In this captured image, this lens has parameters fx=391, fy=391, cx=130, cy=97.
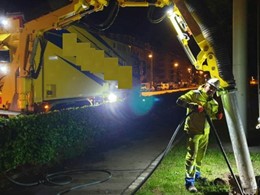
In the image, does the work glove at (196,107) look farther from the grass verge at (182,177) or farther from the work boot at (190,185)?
the grass verge at (182,177)

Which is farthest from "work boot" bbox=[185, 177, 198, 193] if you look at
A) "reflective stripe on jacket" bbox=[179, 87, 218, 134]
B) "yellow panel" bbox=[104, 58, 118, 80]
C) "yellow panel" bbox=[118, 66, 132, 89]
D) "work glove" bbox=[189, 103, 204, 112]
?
"yellow panel" bbox=[104, 58, 118, 80]

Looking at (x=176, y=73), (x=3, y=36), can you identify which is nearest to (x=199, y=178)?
(x=3, y=36)

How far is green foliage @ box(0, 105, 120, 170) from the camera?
644cm

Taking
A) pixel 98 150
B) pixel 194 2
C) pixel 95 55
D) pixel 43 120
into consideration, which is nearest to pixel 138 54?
pixel 95 55

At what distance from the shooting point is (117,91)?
16734mm

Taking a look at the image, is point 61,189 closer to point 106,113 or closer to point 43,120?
point 43,120

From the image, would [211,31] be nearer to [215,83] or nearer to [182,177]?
[215,83]

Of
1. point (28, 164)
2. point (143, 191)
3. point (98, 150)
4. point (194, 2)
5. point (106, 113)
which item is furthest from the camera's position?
point (106, 113)

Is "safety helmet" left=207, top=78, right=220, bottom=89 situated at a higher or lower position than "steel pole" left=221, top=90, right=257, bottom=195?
higher

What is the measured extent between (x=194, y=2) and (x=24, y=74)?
18.7 feet

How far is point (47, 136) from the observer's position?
24.4ft

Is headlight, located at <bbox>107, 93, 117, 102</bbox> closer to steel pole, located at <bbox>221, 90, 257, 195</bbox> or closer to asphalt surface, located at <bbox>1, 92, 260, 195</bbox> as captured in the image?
asphalt surface, located at <bbox>1, 92, 260, 195</bbox>

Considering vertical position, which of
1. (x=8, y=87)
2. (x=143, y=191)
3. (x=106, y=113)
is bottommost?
(x=143, y=191)

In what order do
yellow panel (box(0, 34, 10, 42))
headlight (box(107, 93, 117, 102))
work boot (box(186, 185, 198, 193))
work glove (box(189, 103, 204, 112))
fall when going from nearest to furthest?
work glove (box(189, 103, 204, 112)) → work boot (box(186, 185, 198, 193)) → yellow panel (box(0, 34, 10, 42)) → headlight (box(107, 93, 117, 102))
